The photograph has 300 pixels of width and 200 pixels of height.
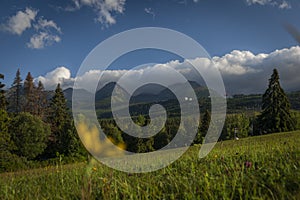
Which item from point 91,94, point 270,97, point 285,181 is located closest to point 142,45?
point 91,94

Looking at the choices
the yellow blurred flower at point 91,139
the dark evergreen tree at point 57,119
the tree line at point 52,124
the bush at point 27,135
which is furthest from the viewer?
the dark evergreen tree at point 57,119

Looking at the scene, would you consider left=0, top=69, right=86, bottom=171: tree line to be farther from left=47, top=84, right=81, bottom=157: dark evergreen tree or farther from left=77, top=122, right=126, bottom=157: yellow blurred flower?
left=77, top=122, right=126, bottom=157: yellow blurred flower

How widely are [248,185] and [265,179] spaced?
0.31 meters

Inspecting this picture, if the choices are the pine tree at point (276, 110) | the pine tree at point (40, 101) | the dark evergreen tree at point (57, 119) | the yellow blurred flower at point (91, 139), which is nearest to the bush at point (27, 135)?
the dark evergreen tree at point (57, 119)

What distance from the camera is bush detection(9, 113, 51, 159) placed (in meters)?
54.2

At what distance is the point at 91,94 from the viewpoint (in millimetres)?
5660

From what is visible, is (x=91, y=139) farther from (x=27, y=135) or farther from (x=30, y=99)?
(x=30, y=99)

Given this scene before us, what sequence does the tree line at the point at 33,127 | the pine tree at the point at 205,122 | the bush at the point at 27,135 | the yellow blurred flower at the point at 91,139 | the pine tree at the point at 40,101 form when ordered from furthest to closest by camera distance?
the pine tree at the point at 40,101 → the pine tree at the point at 205,122 → the bush at the point at 27,135 → the tree line at the point at 33,127 → the yellow blurred flower at the point at 91,139

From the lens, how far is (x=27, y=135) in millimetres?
54688

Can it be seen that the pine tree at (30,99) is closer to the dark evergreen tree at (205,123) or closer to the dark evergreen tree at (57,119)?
the dark evergreen tree at (57,119)

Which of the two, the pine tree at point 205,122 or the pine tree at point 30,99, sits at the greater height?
the pine tree at point 30,99

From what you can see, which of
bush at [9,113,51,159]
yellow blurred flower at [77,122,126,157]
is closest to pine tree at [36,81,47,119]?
bush at [9,113,51,159]

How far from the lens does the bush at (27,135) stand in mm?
54150

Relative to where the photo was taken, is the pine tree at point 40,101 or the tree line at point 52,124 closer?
the tree line at point 52,124
